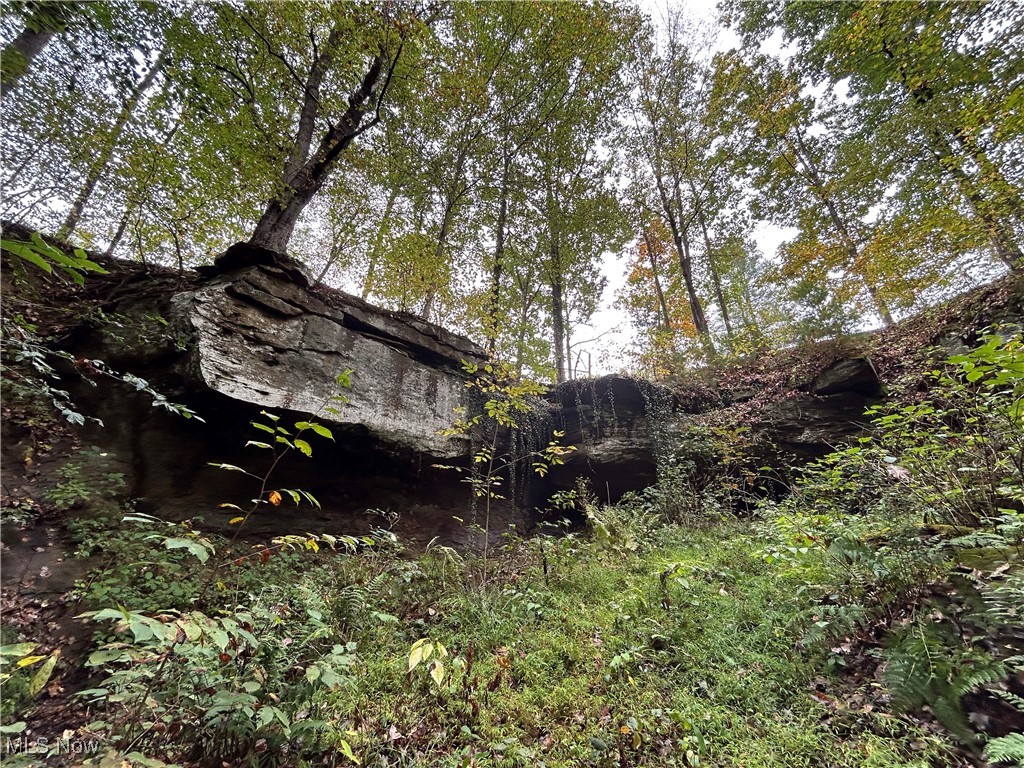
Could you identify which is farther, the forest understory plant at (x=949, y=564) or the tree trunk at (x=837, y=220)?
the tree trunk at (x=837, y=220)

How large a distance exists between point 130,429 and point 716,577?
830 cm

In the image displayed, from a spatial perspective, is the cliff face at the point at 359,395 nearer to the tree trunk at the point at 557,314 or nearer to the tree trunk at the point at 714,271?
the tree trunk at the point at 557,314

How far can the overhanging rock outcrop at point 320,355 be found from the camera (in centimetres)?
519

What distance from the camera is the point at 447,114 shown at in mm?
9945

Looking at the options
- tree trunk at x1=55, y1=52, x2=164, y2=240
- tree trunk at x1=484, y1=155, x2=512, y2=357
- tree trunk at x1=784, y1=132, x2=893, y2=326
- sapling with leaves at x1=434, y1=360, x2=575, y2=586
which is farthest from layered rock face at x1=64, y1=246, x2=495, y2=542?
tree trunk at x1=784, y1=132, x2=893, y2=326

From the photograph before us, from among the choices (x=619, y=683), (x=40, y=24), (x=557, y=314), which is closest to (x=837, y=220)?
(x=557, y=314)

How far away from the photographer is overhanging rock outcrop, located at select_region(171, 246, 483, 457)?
5188 millimetres

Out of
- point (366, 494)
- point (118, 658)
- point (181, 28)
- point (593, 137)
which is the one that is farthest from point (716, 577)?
point (593, 137)

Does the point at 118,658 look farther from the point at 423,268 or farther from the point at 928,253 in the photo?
the point at 928,253

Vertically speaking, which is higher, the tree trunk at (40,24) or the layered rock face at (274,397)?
the tree trunk at (40,24)

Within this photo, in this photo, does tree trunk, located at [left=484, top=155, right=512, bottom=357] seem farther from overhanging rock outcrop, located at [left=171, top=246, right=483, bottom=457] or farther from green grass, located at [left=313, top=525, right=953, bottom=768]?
green grass, located at [left=313, top=525, right=953, bottom=768]

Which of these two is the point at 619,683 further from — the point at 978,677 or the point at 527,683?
the point at 978,677

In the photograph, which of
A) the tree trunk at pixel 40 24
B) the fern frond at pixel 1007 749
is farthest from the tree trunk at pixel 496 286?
the tree trunk at pixel 40 24

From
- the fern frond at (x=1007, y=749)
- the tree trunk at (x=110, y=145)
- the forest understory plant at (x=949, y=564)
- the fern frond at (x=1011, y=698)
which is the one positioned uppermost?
the tree trunk at (x=110, y=145)
